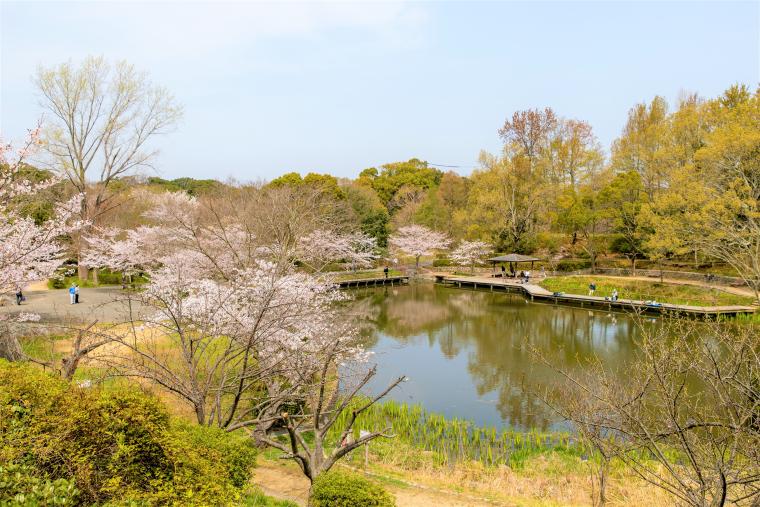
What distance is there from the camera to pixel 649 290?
25469 mm

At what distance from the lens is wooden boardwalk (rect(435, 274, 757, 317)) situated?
66.6 feet

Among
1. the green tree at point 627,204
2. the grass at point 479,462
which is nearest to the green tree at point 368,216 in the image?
the green tree at point 627,204

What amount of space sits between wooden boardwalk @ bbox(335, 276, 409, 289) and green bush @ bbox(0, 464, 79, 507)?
28.0 metres

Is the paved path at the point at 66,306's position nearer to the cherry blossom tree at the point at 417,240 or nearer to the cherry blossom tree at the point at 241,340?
the cherry blossom tree at the point at 241,340

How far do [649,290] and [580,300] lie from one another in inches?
151

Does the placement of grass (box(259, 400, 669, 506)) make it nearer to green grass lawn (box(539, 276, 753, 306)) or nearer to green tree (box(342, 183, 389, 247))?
green grass lawn (box(539, 276, 753, 306))

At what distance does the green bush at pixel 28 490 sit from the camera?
3.20 m

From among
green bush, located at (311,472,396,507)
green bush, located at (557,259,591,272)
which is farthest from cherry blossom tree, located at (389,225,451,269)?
green bush, located at (311,472,396,507)

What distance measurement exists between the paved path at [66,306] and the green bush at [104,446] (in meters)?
11.5

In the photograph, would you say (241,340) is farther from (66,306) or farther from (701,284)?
(701,284)

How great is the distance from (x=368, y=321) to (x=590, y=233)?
20.6m

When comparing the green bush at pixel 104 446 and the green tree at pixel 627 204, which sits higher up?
the green tree at pixel 627 204

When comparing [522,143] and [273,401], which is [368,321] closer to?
[273,401]

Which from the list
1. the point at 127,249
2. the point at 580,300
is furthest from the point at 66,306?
the point at 580,300
